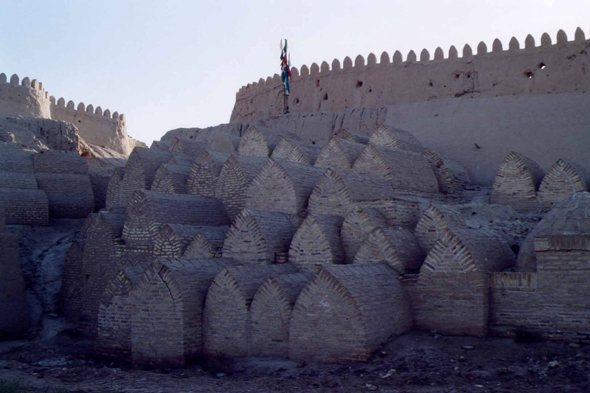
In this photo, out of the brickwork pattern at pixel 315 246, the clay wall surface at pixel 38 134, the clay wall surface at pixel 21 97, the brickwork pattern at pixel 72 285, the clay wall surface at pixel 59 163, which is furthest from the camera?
the clay wall surface at pixel 21 97

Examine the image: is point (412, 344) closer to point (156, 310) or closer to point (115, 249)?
point (156, 310)

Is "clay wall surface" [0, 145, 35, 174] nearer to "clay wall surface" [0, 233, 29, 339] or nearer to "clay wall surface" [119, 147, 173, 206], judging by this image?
"clay wall surface" [119, 147, 173, 206]

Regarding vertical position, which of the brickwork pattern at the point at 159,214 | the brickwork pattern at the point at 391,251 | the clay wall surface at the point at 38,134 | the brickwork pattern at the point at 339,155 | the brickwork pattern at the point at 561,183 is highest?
the clay wall surface at the point at 38,134

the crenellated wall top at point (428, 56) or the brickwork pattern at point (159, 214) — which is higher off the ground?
the crenellated wall top at point (428, 56)

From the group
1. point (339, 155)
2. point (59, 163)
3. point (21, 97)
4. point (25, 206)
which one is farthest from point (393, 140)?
point (21, 97)

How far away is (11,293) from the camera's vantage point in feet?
43.6

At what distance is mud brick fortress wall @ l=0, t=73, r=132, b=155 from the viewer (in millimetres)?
20781

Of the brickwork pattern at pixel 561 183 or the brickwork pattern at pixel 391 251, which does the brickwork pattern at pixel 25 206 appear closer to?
the brickwork pattern at pixel 391 251

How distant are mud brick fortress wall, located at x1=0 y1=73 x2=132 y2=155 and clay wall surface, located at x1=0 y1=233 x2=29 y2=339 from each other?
832cm

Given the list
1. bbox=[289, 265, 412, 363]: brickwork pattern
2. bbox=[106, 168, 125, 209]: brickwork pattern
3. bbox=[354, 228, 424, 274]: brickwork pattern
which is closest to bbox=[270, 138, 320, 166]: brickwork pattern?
bbox=[106, 168, 125, 209]: brickwork pattern

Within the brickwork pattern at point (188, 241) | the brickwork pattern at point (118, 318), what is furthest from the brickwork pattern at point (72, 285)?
the brickwork pattern at point (118, 318)

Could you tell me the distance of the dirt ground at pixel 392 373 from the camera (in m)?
7.67

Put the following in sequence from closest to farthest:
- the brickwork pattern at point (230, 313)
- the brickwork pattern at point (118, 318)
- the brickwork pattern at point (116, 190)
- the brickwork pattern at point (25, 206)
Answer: the brickwork pattern at point (230, 313) → the brickwork pattern at point (118, 318) → the brickwork pattern at point (25, 206) → the brickwork pattern at point (116, 190)

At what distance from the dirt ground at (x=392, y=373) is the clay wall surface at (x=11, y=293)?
289cm
